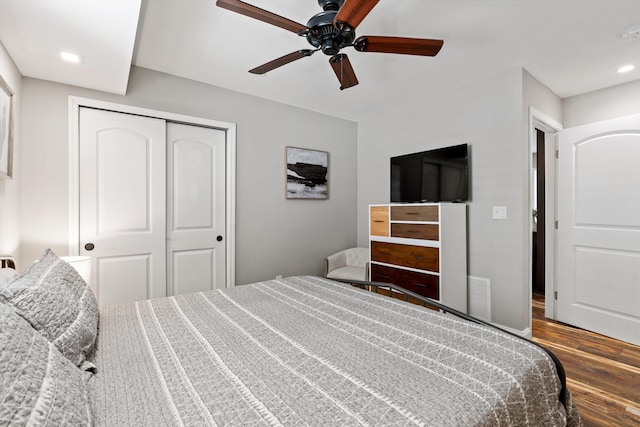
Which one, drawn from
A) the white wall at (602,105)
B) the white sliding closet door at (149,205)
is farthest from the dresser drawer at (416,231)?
the white wall at (602,105)

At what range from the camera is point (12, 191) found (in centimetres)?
211

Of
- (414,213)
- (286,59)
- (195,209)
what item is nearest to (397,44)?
(286,59)

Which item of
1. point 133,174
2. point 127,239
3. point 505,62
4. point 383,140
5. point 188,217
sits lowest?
point 127,239

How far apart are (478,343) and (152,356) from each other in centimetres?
122

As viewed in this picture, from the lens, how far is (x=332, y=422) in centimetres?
75

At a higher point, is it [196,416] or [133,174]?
[133,174]

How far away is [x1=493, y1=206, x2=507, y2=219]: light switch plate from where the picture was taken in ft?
9.25

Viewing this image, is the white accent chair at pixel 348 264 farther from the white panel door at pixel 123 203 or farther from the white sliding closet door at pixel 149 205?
the white panel door at pixel 123 203

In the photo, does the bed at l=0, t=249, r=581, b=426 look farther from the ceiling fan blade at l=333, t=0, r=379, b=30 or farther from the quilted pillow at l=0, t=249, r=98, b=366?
the ceiling fan blade at l=333, t=0, r=379, b=30

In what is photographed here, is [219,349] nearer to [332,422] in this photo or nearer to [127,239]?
[332,422]

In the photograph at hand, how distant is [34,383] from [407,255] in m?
2.82

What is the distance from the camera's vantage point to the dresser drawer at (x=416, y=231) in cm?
283

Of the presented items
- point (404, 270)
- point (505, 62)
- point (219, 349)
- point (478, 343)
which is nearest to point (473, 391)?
point (478, 343)

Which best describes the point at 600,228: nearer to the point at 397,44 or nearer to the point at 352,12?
the point at 397,44
